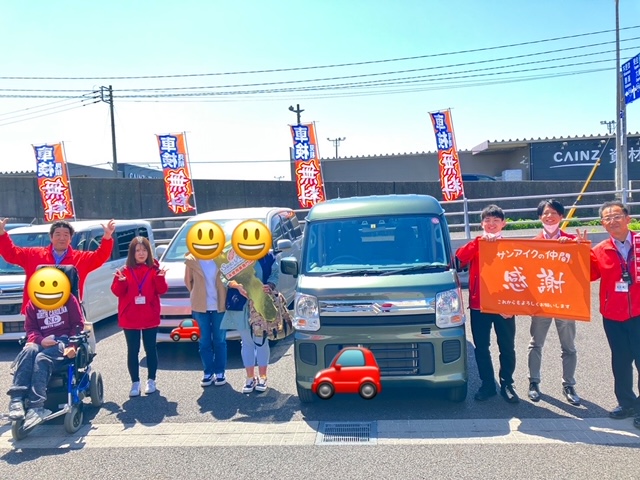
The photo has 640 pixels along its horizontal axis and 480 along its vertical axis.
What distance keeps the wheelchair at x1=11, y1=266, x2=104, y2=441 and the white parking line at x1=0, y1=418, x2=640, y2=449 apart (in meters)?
0.14

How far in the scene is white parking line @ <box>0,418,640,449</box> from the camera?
4578mm

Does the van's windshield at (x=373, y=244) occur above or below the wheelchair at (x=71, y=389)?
above

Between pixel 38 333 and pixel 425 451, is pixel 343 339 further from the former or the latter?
pixel 38 333

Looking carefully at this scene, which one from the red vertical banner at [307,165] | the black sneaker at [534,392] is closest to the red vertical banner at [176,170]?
the red vertical banner at [307,165]

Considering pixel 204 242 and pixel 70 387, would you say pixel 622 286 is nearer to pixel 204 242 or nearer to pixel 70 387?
pixel 204 242

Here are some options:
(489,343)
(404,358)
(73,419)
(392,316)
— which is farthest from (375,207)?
(73,419)

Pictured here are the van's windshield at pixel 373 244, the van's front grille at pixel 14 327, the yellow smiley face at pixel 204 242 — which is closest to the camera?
the van's windshield at pixel 373 244

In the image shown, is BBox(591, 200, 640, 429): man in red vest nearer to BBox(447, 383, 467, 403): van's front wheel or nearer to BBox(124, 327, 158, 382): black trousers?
BBox(447, 383, 467, 403): van's front wheel

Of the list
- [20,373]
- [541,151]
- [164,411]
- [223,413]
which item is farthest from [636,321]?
[541,151]

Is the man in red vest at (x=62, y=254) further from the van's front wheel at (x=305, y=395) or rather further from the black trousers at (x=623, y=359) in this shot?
the black trousers at (x=623, y=359)

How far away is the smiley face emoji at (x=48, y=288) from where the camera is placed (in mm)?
5141

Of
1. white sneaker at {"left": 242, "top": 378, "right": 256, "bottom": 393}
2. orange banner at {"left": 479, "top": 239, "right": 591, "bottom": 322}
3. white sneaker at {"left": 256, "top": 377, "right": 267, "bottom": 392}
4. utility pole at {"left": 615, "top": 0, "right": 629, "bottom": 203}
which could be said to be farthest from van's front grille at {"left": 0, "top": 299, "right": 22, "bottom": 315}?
utility pole at {"left": 615, "top": 0, "right": 629, "bottom": 203}

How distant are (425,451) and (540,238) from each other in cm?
244

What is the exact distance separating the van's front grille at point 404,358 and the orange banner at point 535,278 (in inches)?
30.1
